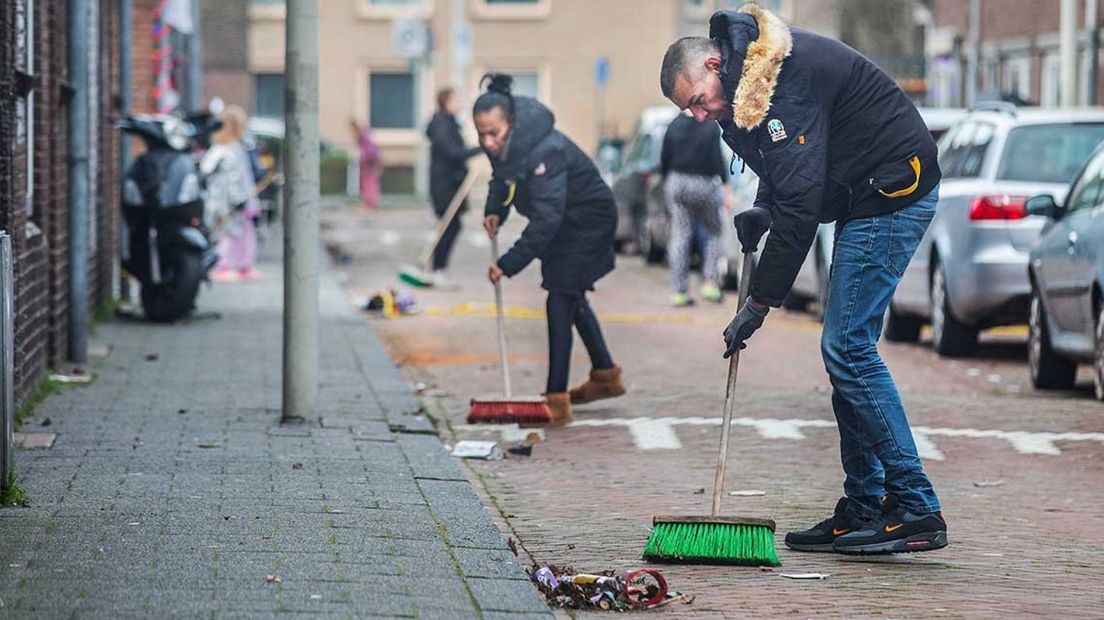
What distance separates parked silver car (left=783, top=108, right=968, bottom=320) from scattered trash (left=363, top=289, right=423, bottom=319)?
3083mm

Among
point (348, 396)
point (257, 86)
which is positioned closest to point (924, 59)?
point (257, 86)

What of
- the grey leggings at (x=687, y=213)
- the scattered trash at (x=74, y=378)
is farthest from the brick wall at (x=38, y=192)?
the grey leggings at (x=687, y=213)

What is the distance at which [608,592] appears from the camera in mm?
6172

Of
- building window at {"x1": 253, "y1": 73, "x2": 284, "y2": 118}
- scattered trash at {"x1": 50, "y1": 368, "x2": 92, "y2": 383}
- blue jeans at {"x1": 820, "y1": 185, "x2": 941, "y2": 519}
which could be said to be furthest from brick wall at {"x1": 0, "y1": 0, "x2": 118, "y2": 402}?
building window at {"x1": 253, "y1": 73, "x2": 284, "y2": 118}

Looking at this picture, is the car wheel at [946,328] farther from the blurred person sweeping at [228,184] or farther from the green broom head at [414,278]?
the blurred person sweeping at [228,184]

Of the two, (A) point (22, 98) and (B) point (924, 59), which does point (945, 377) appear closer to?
(A) point (22, 98)

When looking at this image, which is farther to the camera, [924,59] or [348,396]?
[924,59]

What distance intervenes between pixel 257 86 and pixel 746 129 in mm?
47109

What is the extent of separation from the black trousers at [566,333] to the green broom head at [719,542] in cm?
382

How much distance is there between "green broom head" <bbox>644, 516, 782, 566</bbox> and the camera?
680cm

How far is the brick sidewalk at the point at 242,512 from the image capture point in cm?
592

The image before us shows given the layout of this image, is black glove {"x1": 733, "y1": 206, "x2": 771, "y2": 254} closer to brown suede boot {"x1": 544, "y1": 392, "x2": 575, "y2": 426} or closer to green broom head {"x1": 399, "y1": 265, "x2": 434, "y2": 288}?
brown suede boot {"x1": 544, "y1": 392, "x2": 575, "y2": 426}

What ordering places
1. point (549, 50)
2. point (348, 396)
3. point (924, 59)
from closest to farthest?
point (348, 396) → point (924, 59) → point (549, 50)

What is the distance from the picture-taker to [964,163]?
15.0m
